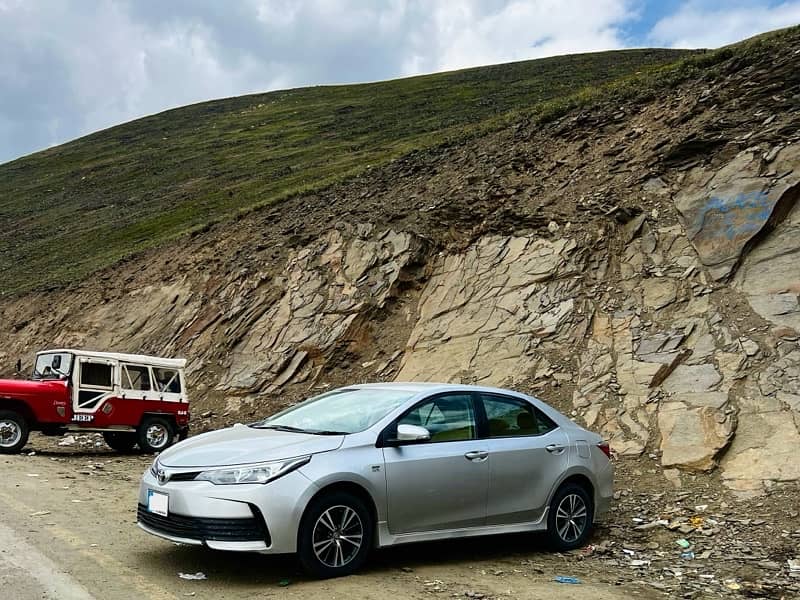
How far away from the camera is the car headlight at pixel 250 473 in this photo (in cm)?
579

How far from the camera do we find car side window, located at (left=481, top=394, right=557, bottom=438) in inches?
287

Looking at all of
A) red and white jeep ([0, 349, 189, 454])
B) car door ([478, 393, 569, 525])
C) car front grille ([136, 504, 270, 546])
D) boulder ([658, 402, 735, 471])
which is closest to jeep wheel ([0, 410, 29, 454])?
red and white jeep ([0, 349, 189, 454])

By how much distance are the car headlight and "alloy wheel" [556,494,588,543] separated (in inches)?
114

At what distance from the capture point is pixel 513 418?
24.5ft

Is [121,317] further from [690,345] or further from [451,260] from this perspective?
[690,345]

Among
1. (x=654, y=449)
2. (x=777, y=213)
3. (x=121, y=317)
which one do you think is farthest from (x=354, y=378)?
(x=121, y=317)

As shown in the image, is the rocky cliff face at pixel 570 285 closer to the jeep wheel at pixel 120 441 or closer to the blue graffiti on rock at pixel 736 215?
the blue graffiti on rock at pixel 736 215

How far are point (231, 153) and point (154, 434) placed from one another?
35.6 m

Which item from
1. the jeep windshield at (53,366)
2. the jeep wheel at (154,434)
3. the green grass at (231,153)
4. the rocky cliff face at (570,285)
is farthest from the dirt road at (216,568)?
the green grass at (231,153)

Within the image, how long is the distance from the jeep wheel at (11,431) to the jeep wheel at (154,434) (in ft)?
6.94

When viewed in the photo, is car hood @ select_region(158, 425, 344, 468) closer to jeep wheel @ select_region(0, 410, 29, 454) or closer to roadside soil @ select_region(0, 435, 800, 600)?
roadside soil @ select_region(0, 435, 800, 600)

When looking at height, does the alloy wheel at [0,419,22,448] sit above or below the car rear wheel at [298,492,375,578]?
above

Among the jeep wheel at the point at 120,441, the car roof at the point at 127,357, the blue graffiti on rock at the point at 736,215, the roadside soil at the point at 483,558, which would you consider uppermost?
the blue graffiti on rock at the point at 736,215

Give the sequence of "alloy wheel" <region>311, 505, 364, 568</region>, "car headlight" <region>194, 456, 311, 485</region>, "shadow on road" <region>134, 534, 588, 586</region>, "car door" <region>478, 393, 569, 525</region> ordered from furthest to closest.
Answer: "car door" <region>478, 393, 569, 525</region> → "shadow on road" <region>134, 534, 588, 586</region> → "alloy wheel" <region>311, 505, 364, 568</region> → "car headlight" <region>194, 456, 311, 485</region>
